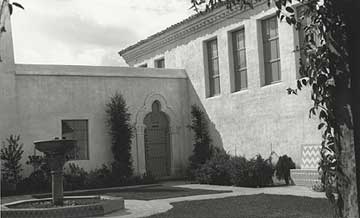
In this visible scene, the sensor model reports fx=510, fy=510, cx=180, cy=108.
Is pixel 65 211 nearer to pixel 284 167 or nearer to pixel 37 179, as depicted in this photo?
pixel 37 179

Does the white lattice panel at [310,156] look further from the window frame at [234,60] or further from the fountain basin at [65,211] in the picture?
the fountain basin at [65,211]

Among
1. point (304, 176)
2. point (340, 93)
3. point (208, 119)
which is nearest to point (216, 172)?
point (304, 176)

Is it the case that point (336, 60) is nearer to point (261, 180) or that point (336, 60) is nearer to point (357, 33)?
point (357, 33)

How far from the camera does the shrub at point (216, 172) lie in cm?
1770

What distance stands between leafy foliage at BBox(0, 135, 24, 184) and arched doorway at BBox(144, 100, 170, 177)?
220 inches

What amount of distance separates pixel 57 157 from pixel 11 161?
7684mm

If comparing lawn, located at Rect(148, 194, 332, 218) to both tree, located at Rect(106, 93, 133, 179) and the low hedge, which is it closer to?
the low hedge

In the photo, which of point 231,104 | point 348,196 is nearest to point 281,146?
point 231,104

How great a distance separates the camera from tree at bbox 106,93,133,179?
784 inches

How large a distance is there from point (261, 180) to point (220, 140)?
441 centimetres

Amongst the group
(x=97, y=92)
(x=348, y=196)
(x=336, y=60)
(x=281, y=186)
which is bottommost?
(x=281, y=186)

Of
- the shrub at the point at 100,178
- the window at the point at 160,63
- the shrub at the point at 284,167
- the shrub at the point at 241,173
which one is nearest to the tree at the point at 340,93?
the shrub at the point at 241,173

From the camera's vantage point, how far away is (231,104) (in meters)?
19.9

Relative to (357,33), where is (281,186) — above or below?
below
